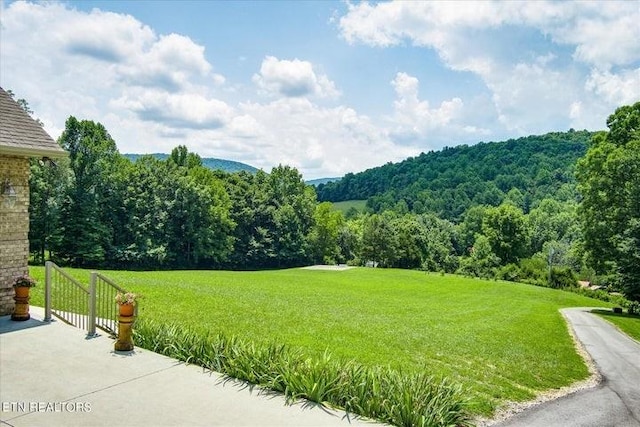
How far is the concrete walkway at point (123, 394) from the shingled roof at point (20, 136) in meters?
4.62

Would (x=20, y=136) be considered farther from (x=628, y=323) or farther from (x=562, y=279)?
(x=562, y=279)

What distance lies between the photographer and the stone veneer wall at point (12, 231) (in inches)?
449

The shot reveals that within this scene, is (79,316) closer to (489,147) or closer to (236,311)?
(236,311)

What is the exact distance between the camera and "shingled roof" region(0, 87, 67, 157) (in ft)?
36.9

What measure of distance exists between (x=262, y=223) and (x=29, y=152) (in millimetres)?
52536

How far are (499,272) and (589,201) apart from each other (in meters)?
29.4

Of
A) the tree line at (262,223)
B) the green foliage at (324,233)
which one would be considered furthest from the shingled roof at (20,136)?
the green foliage at (324,233)

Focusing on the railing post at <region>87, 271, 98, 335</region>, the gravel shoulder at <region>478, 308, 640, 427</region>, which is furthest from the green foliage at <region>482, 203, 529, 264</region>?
the railing post at <region>87, 271, 98, 335</region>

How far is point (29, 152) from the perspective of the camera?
1145 centimetres

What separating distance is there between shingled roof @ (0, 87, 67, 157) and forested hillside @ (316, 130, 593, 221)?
339 ft

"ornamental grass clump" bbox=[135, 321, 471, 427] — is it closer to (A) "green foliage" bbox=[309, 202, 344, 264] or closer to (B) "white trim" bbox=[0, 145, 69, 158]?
(B) "white trim" bbox=[0, 145, 69, 158]

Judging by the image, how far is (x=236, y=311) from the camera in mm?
16188

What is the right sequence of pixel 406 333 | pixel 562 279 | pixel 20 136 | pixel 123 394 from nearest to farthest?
pixel 123 394 < pixel 20 136 < pixel 406 333 < pixel 562 279

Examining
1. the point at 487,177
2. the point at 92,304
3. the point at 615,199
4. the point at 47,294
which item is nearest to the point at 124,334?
the point at 92,304
